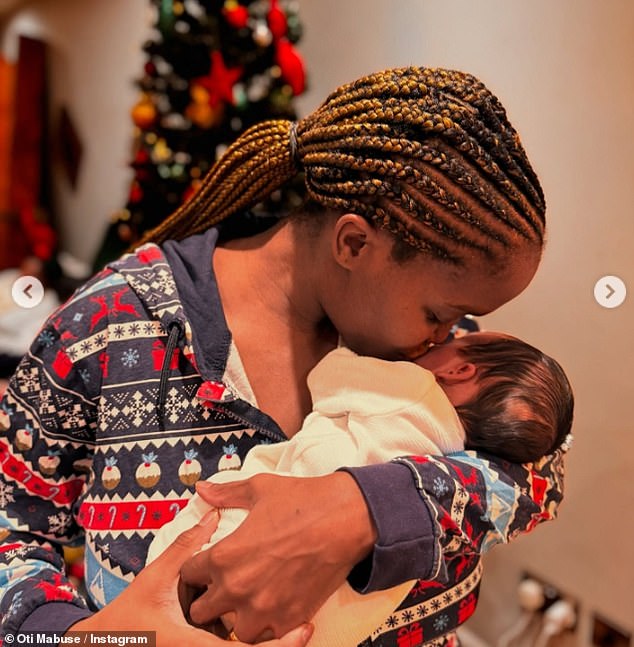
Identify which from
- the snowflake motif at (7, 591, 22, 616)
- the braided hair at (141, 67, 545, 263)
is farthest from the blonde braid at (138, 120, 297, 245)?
the snowflake motif at (7, 591, 22, 616)

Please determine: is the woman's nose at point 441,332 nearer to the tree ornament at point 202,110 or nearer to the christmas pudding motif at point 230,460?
the christmas pudding motif at point 230,460

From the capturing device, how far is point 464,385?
826 mm

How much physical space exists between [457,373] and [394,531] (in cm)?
28

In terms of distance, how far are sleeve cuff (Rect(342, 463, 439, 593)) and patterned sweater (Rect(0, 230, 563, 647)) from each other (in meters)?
0.13

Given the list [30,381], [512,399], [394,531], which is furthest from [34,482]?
[512,399]

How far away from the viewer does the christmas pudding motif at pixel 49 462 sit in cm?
84

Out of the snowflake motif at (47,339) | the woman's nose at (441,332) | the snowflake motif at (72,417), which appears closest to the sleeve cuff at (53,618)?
the snowflake motif at (72,417)

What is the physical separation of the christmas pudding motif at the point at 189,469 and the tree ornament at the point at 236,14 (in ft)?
3.99

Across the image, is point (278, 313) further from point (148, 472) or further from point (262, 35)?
point (262, 35)

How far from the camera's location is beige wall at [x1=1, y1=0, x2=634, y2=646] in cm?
71

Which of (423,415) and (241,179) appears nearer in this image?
(423,415)

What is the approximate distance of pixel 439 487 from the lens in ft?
2.19

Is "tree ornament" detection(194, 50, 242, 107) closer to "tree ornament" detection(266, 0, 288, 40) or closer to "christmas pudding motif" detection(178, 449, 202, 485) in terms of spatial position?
"tree ornament" detection(266, 0, 288, 40)

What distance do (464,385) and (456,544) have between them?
8.0 inches
